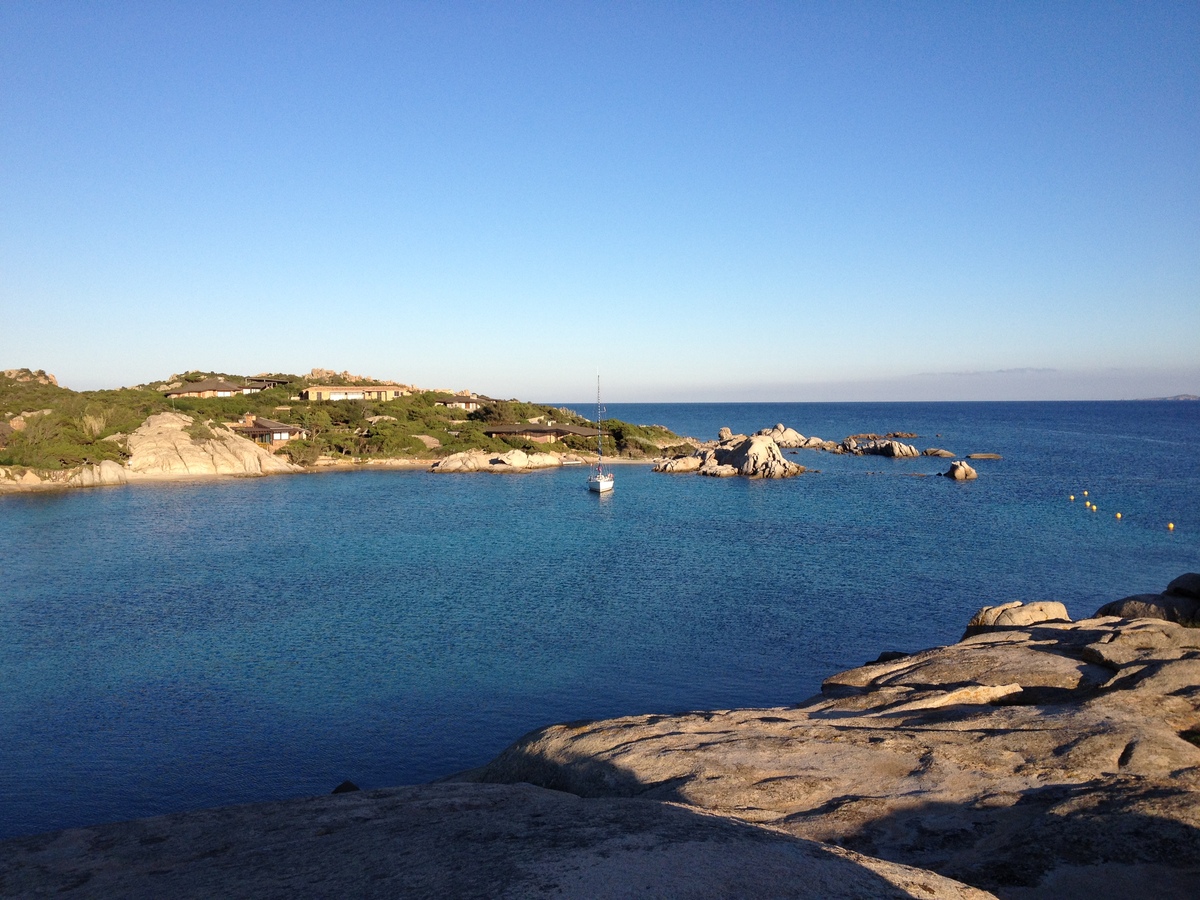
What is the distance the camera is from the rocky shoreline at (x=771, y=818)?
778cm

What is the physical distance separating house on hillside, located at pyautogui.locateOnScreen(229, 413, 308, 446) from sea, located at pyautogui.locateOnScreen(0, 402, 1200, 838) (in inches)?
977

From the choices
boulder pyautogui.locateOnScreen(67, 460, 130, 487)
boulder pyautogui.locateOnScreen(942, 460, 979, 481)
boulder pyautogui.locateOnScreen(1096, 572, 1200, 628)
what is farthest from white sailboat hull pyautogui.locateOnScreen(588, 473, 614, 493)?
boulder pyautogui.locateOnScreen(1096, 572, 1200, 628)

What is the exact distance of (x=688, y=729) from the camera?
15.3m

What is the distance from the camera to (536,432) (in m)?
Result: 112

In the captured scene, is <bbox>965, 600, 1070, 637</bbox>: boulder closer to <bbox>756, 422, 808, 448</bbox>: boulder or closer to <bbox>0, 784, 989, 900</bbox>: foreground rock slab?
<bbox>0, 784, 989, 900</bbox>: foreground rock slab

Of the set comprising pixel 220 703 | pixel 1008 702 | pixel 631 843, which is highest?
pixel 631 843

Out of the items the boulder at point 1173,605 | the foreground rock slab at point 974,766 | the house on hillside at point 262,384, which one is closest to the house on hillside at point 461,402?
the house on hillside at point 262,384

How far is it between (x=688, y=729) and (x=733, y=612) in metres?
21.4

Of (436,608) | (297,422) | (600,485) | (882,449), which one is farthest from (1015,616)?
(297,422)

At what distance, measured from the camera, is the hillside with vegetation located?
82.8 meters

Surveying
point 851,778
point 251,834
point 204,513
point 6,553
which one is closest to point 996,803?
point 851,778

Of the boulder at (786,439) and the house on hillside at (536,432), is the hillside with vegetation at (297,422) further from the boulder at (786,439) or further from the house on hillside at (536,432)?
the boulder at (786,439)

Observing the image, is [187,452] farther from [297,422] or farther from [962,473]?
[962,473]

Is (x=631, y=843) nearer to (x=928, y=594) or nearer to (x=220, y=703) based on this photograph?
(x=220, y=703)
